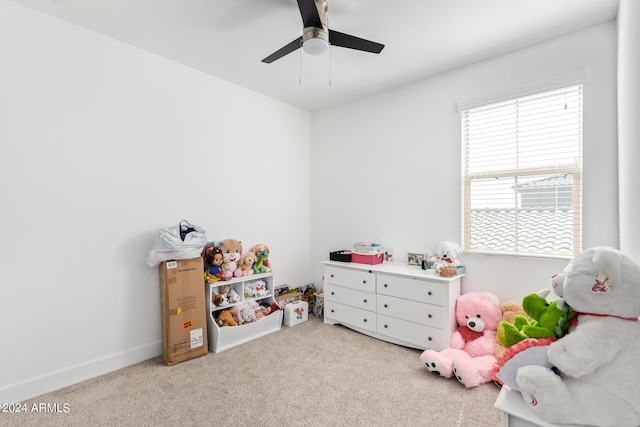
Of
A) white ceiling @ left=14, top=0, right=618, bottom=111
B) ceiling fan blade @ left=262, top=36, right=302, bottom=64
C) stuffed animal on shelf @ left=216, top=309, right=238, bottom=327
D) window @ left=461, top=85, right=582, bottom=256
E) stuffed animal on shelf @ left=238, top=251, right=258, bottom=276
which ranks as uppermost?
white ceiling @ left=14, top=0, right=618, bottom=111

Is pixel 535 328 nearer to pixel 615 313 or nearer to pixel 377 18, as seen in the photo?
pixel 615 313

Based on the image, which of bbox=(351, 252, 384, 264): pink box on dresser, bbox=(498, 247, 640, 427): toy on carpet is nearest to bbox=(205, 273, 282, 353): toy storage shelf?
bbox=(351, 252, 384, 264): pink box on dresser

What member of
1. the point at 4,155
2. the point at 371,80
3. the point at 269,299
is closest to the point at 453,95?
the point at 371,80

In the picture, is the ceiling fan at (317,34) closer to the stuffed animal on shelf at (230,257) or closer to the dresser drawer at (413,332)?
the stuffed animal on shelf at (230,257)

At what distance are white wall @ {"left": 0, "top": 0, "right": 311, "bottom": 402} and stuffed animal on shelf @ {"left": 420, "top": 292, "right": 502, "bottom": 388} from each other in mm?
2327

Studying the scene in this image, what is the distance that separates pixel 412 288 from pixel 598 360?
5.87ft

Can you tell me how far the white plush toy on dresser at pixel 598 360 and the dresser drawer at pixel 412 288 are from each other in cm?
156

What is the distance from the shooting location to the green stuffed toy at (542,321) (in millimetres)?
1091

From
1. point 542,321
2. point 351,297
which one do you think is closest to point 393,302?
point 351,297

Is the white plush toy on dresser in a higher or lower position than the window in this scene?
lower

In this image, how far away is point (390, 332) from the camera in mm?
2871

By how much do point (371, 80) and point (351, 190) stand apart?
4.18 feet

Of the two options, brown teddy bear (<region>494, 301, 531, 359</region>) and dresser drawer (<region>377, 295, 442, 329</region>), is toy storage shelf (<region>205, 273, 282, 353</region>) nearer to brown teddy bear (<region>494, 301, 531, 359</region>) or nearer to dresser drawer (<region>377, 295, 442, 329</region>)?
dresser drawer (<region>377, 295, 442, 329</region>)

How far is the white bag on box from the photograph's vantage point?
252 centimetres
